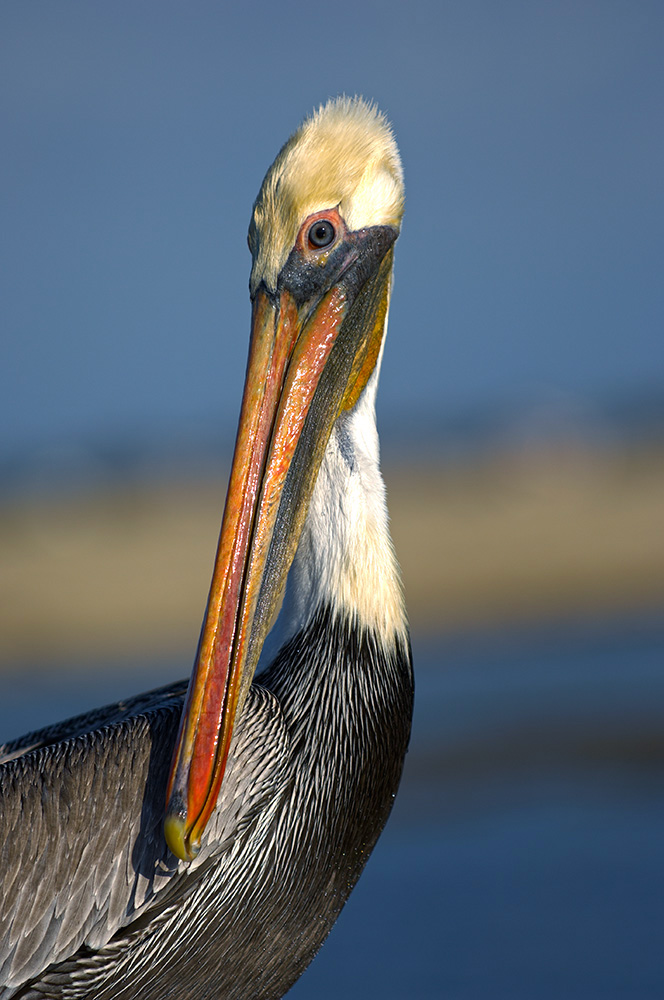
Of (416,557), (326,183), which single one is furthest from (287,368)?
(416,557)

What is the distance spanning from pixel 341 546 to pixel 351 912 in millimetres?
3839

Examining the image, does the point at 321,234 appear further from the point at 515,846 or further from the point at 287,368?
the point at 515,846

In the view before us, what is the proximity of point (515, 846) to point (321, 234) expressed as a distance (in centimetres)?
510

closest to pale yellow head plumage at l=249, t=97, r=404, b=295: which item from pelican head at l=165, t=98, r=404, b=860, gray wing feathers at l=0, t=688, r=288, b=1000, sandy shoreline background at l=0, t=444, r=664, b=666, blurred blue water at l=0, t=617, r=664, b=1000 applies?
pelican head at l=165, t=98, r=404, b=860

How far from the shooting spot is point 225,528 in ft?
9.23

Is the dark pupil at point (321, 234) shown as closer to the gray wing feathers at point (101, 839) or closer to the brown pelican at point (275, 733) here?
the brown pelican at point (275, 733)

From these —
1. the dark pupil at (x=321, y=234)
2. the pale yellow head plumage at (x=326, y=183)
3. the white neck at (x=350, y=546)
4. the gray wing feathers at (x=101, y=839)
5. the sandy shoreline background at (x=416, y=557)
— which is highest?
the sandy shoreline background at (x=416, y=557)

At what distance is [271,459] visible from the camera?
2887mm

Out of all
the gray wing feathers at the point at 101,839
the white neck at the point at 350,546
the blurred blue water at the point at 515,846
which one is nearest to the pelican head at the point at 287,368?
the white neck at the point at 350,546

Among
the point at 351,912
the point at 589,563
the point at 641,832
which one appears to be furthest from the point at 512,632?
the point at 351,912

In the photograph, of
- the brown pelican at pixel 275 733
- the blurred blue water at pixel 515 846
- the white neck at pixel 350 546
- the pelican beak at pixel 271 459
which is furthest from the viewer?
the blurred blue water at pixel 515 846

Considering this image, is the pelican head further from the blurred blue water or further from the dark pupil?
the blurred blue water

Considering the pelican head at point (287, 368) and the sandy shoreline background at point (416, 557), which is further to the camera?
the sandy shoreline background at point (416, 557)

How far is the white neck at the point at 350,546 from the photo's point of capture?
320cm
